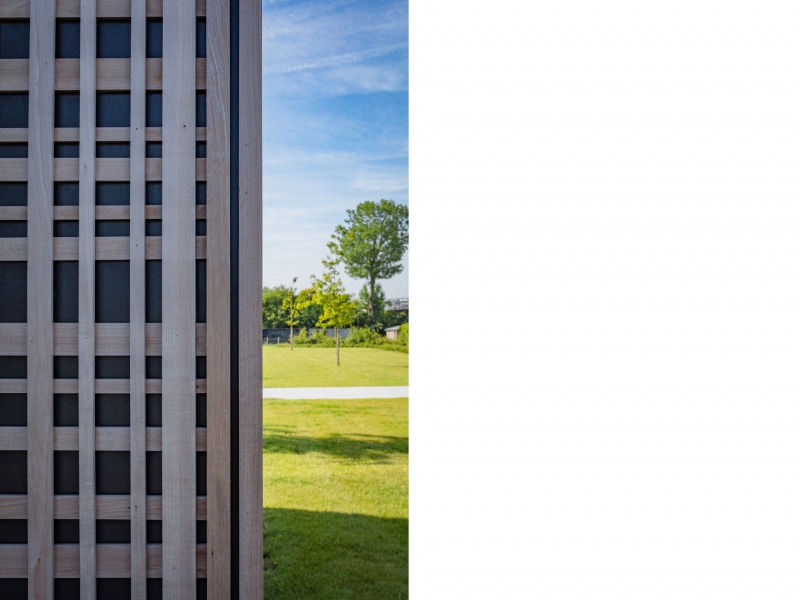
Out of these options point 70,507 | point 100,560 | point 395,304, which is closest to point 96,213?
point 70,507

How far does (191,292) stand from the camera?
103cm

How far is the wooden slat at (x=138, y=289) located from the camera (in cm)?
101

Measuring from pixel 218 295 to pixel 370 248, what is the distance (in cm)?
278

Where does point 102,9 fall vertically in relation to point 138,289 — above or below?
above

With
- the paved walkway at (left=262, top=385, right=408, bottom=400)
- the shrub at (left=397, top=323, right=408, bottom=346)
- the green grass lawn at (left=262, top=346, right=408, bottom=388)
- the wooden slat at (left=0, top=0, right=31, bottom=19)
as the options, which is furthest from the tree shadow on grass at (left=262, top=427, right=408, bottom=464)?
the wooden slat at (left=0, top=0, right=31, bottom=19)

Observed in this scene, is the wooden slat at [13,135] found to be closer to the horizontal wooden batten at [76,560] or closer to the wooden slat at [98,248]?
the wooden slat at [98,248]

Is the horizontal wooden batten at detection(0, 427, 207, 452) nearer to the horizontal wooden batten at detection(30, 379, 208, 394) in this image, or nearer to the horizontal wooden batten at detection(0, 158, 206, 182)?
the horizontal wooden batten at detection(30, 379, 208, 394)

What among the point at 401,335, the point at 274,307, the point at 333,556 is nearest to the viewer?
the point at 333,556

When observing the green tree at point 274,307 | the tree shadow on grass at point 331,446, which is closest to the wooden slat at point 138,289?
the green tree at point 274,307

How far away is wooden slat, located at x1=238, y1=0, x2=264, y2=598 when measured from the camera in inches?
40.6

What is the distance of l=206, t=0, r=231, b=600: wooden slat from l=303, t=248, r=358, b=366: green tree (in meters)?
2.69

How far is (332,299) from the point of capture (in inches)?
146

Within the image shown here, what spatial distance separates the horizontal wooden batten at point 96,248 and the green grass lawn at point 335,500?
2.29m

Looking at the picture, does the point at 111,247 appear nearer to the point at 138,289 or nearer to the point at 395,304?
the point at 138,289
